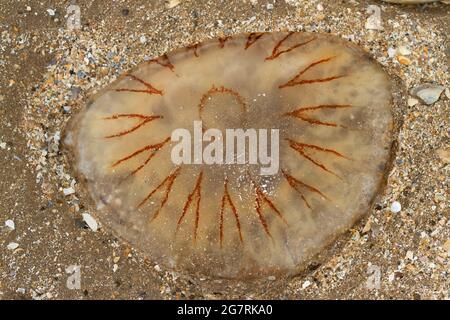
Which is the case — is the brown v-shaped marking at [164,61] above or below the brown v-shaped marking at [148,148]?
above

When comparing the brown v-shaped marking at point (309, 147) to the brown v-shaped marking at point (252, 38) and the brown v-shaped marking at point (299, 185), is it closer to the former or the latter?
the brown v-shaped marking at point (299, 185)

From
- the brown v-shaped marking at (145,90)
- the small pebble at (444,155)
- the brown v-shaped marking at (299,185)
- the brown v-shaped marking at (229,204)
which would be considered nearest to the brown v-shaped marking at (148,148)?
the brown v-shaped marking at (145,90)

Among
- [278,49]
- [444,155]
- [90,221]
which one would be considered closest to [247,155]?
[278,49]

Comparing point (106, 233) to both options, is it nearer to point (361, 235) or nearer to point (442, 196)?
point (361, 235)

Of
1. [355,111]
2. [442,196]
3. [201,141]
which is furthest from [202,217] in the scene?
[442,196]

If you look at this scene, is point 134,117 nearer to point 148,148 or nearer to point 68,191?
point 148,148

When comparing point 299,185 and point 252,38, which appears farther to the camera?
point 252,38

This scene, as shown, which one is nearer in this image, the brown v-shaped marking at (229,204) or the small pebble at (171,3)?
the brown v-shaped marking at (229,204)

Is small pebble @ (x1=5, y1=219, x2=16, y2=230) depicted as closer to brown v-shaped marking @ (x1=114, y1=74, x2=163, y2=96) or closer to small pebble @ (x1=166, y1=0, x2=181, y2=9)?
brown v-shaped marking @ (x1=114, y1=74, x2=163, y2=96)
